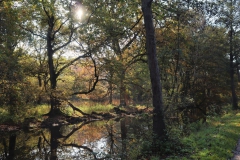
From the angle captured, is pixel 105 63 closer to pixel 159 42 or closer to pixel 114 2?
pixel 159 42

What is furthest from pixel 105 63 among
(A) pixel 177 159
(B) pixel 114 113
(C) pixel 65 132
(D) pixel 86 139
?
(A) pixel 177 159

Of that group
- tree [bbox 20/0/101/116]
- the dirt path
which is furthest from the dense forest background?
the dirt path

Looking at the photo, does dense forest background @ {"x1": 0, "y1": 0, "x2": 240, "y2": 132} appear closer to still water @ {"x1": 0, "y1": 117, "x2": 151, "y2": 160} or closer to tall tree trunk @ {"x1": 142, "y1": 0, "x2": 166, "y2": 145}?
still water @ {"x1": 0, "y1": 117, "x2": 151, "y2": 160}

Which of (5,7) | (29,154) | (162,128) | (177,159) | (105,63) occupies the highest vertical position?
(5,7)

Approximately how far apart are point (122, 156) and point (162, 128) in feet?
6.02

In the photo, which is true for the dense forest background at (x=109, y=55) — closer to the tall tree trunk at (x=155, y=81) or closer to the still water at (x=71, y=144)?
the still water at (x=71, y=144)

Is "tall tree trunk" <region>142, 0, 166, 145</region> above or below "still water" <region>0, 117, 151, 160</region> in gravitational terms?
above

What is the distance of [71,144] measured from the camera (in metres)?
12.7

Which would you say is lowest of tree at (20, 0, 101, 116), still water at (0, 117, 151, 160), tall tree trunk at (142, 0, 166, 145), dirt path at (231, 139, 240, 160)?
still water at (0, 117, 151, 160)

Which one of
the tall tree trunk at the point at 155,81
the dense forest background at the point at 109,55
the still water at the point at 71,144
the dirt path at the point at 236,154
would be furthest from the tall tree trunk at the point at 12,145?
the dirt path at the point at 236,154

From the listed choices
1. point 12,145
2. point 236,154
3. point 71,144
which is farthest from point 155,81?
point 12,145

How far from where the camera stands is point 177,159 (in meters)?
7.02

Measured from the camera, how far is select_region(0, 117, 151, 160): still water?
986cm

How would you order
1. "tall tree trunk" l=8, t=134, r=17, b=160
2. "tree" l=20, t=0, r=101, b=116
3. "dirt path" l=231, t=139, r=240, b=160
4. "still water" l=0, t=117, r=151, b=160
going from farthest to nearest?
1. "tree" l=20, t=0, r=101, b=116
2. "tall tree trunk" l=8, t=134, r=17, b=160
3. "still water" l=0, t=117, r=151, b=160
4. "dirt path" l=231, t=139, r=240, b=160
